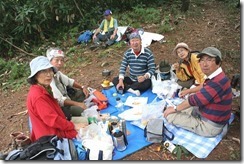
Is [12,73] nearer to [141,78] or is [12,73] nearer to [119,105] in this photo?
[119,105]

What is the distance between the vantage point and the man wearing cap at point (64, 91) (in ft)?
13.2

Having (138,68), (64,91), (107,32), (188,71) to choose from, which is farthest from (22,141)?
(107,32)

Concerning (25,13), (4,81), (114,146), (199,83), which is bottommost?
(4,81)

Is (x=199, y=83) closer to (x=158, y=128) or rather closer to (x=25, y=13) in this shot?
(x=158, y=128)

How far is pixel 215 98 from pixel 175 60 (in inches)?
111

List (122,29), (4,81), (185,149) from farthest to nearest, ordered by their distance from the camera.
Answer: (122,29) < (4,81) < (185,149)

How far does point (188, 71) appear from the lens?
185 inches

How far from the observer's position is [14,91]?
20.3 feet

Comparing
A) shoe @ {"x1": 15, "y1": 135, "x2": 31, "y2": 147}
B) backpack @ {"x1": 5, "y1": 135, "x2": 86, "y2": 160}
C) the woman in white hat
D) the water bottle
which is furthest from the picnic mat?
shoe @ {"x1": 15, "y1": 135, "x2": 31, "y2": 147}

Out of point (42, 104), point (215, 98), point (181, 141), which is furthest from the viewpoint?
point (181, 141)

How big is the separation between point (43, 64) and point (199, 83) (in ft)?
8.48

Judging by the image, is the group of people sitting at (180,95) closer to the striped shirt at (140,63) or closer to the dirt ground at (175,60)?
the dirt ground at (175,60)

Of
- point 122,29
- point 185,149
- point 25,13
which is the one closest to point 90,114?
point 185,149

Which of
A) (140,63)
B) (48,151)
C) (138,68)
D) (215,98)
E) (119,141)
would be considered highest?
(215,98)
